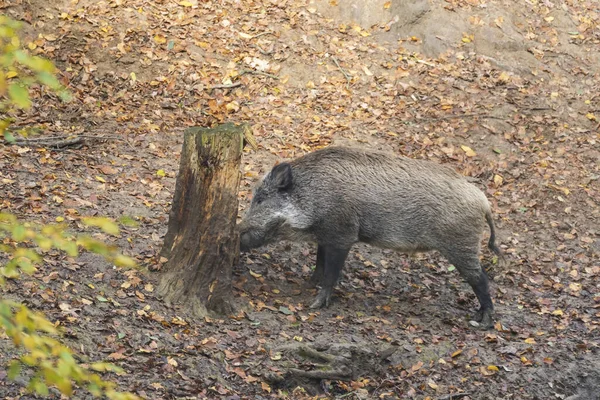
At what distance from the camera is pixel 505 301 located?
29.9 ft

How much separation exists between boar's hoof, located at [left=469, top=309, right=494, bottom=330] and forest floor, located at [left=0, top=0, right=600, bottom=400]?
110mm

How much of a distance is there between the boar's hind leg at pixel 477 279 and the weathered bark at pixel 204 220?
2.62m

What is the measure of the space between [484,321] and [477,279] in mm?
487

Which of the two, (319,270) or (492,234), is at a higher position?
(492,234)

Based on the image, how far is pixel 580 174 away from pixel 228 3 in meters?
6.98

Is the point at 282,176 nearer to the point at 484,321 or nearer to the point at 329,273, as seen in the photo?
the point at 329,273

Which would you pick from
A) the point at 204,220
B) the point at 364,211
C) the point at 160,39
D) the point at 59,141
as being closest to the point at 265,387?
the point at 204,220

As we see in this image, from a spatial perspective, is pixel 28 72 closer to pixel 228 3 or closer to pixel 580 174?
pixel 228 3

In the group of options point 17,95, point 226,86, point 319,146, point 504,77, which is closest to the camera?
point 17,95

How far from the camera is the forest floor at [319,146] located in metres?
6.87

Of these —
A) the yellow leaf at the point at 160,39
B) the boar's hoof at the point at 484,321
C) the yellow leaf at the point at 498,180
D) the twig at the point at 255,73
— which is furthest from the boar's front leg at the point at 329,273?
the yellow leaf at the point at 160,39

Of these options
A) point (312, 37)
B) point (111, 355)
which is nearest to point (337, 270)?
point (111, 355)

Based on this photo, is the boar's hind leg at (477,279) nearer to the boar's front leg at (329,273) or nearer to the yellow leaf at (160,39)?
the boar's front leg at (329,273)

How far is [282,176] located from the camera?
8.30m
